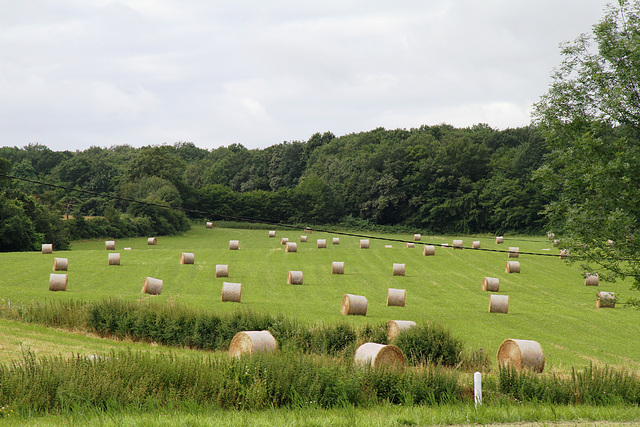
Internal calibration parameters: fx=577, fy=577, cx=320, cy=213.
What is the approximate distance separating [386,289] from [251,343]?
59.8ft

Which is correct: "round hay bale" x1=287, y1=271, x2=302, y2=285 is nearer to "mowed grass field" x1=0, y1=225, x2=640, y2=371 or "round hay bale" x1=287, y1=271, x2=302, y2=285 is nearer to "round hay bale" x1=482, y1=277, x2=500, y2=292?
"mowed grass field" x1=0, y1=225, x2=640, y2=371

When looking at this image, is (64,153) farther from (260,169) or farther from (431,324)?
(431,324)

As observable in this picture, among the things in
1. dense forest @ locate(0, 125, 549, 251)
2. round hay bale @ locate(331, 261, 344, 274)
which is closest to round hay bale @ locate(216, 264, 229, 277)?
round hay bale @ locate(331, 261, 344, 274)

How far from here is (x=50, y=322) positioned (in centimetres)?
2277

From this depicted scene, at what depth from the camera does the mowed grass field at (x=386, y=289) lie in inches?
899

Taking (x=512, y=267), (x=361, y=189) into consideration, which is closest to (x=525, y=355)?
(x=512, y=267)

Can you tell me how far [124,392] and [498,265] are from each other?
126ft

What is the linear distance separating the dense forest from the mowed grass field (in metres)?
34.4

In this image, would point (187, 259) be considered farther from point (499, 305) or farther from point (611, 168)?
point (611, 168)

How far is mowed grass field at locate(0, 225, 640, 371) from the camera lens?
22828 mm

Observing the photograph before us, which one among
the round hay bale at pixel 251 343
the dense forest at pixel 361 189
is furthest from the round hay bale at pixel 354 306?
the dense forest at pixel 361 189

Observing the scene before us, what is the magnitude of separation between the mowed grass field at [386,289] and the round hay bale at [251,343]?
5525mm

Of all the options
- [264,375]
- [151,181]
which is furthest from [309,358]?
[151,181]

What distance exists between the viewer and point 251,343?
16391 millimetres
